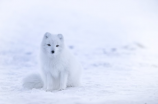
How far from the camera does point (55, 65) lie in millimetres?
4586

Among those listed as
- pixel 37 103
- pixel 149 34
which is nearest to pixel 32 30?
pixel 149 34

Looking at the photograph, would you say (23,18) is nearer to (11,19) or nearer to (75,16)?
(11,19)

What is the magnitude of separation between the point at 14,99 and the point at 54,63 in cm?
125

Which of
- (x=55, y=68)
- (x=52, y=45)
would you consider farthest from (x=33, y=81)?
(x=52, y=45)

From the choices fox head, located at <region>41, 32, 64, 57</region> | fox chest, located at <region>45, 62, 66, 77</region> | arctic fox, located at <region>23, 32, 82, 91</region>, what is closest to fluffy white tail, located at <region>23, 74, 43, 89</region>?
arctic fox, located at <region>23, 32, 82, 91</region>

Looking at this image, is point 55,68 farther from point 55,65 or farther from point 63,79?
point 63,79

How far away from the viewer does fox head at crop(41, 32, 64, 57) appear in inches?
172

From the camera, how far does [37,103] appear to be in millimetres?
3273

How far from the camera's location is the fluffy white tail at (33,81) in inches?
194

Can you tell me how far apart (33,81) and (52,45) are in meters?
1.07

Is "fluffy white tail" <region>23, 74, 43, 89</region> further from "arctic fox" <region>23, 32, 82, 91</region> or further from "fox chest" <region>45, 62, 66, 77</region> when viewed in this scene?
"fox chest" <region>45, 62, 66, 77</region>

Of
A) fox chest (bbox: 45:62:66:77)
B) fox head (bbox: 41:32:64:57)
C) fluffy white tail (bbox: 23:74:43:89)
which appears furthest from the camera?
fluffy white tail (bbox: 23:74:43:89)

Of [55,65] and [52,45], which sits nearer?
[52,45]

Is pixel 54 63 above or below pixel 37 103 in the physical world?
above
